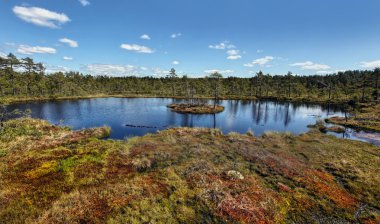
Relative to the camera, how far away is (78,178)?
780 inches

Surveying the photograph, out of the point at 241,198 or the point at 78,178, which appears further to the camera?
the point at 78,178

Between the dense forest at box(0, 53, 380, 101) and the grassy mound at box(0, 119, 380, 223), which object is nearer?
the grassy mound at box(0, 119, 380, 223)

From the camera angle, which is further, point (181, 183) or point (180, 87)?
point (180, 87)

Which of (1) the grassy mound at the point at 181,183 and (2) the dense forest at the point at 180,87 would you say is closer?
(1) the grassy mound at the point at 181,183

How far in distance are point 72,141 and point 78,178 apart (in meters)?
16.1

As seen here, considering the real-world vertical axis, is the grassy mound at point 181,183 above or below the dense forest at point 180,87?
below

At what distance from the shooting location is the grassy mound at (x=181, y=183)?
1495cm

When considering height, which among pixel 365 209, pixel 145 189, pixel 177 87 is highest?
pixel 177 87

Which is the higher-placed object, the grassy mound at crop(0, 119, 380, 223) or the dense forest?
the dense forest

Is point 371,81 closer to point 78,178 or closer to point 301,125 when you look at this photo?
point 301,125

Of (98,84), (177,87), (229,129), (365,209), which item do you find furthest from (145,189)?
(98,84)

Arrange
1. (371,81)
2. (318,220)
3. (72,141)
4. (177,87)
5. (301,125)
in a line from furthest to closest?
(177,87), (371,81), (301,125), (72,141), (318,220)

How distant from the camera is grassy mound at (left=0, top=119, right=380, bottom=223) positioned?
49.1 feet

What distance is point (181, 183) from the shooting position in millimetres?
19203
